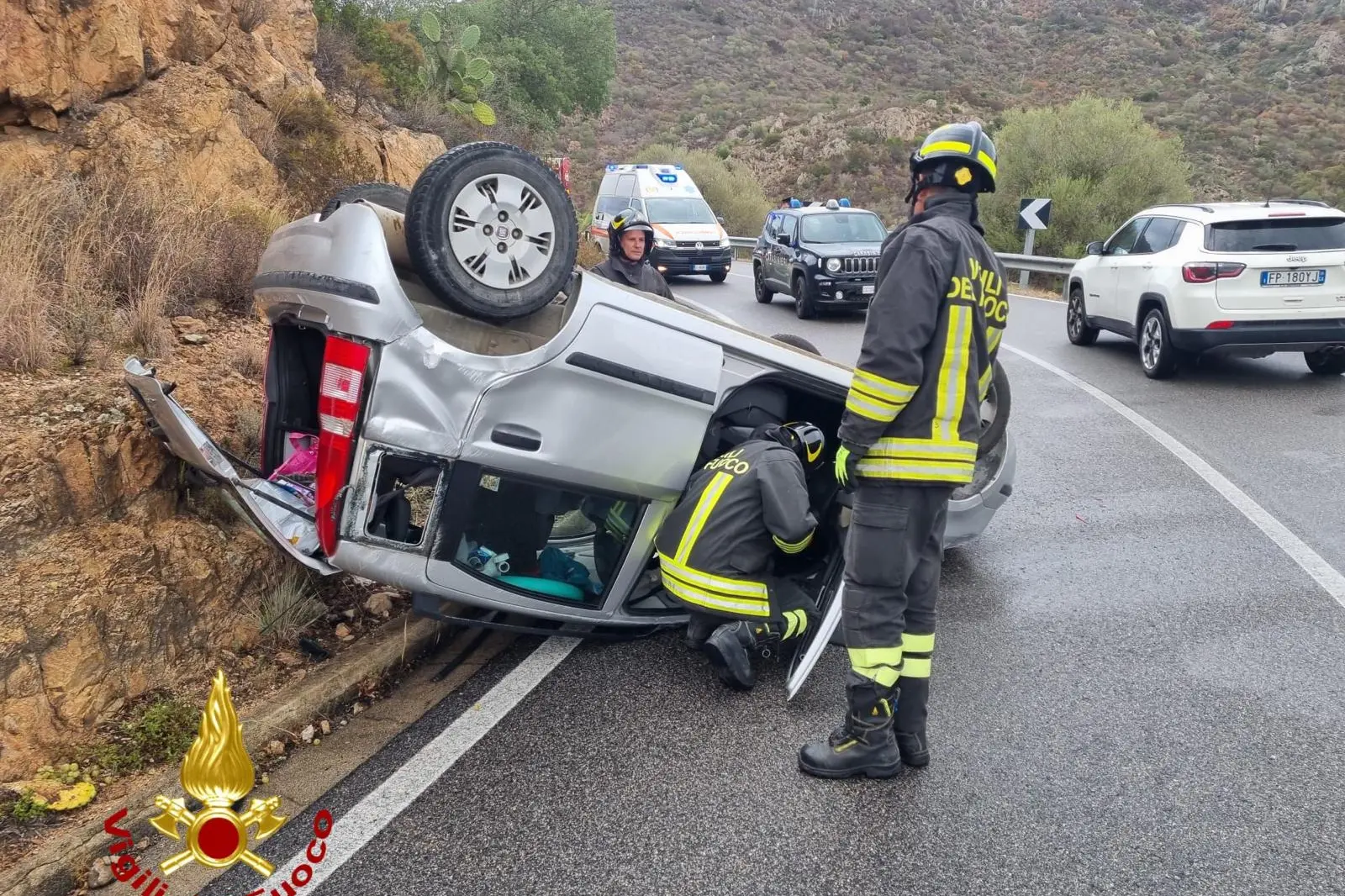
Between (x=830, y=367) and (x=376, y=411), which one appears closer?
(x=376, y=411)

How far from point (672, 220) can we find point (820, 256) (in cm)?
597

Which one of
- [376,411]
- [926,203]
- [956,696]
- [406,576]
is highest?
[926,203]

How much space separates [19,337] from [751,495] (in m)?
3.30

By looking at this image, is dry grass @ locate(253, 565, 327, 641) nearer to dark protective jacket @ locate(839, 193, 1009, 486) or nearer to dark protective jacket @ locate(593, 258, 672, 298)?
dark protective jacket @ locate(839, 193, 1009, 486)

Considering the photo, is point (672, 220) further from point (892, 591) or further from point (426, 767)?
point (426, 767)

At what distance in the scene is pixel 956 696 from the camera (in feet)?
12.9

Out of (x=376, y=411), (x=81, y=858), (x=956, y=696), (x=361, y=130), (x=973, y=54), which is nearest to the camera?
(x=81, y=858)

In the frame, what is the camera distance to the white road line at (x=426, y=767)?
116 inches

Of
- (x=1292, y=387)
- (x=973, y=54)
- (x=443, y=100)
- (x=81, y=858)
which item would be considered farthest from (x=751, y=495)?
(x=973, y=54)

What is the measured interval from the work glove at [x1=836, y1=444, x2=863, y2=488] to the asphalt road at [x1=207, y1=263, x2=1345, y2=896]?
3.16 ft

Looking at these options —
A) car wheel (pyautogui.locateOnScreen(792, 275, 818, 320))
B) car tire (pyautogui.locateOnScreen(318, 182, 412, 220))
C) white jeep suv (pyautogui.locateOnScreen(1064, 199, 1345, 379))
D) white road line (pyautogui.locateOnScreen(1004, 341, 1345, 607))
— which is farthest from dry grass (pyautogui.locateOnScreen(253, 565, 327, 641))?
car wheel (pyautogui.locateOnScreen(792, 275, 818, 320))

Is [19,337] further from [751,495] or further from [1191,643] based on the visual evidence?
[1191,643]

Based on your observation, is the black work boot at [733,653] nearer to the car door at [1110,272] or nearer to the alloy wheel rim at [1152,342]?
the alloy wheel rim at [1152,342]

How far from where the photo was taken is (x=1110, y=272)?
11031 mm
